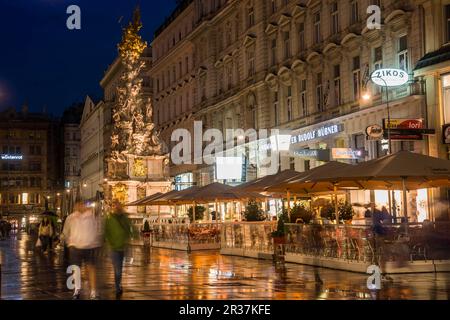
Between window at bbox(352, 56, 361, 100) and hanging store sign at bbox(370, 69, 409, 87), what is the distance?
6631mm

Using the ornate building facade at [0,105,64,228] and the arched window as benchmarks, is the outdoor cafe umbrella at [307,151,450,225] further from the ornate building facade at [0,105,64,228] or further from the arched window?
the ornate building facade at [0,105,64,228]

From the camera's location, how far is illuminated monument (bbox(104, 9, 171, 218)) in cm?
5838

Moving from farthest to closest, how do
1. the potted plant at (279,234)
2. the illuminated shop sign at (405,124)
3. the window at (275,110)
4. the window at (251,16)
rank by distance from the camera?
the window at (251,16) < the window at (275,110) < the illuminated shop sign at (405,124) < the potted plant at (279,234)

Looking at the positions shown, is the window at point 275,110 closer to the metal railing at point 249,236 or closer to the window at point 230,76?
the window at point 230,76

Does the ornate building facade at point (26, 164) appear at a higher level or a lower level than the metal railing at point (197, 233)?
higher

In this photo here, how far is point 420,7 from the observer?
35.0m

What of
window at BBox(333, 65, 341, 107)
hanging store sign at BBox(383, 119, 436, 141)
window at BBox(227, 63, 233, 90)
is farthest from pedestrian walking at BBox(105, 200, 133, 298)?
window at BBox(227, 63, 233, 90)

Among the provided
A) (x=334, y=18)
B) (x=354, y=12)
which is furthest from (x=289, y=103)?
(x=354, y=12)

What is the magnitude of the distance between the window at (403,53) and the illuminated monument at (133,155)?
2608cm

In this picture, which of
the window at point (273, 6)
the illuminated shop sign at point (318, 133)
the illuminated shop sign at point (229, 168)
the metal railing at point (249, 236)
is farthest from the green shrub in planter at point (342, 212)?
the window at point (273, 6)

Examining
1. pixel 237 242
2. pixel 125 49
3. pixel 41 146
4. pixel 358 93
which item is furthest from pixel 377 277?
pixel 41 146

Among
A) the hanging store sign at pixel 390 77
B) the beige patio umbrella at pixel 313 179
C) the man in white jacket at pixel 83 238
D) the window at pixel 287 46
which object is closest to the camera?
the man in white jacket at pixel 83 238

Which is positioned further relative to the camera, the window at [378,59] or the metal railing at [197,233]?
the window at [378,59]

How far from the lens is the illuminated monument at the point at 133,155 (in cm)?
5838
